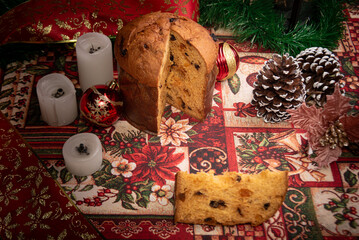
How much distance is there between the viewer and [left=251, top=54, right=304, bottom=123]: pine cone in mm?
2338

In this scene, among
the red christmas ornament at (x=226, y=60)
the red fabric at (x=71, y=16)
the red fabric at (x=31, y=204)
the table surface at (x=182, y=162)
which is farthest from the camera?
the red fabric at (x=71, y=16)

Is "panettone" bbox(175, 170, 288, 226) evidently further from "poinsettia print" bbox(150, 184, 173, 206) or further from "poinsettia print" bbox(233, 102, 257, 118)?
"poinsettia print" bbox(233, 102, 257, 118)

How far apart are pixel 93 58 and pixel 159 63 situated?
0.46m

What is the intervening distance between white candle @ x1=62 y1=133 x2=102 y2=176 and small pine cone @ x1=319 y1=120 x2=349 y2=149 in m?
1.23

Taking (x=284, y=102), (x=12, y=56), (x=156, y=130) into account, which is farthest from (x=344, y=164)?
(x=12, y=56)

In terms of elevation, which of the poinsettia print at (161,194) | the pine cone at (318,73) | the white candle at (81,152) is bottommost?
the poinsettia print at (161,194)

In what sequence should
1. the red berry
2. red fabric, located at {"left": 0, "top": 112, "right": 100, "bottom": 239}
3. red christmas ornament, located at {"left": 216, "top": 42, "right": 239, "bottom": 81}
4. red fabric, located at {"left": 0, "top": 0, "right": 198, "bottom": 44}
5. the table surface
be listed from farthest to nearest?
red fabric, located at {"left": 0, "top": 0, "right": 198, "bottom": 44} < red christmas ornament, located at {"left": 216, "top": 42, "right": 239, "bottom": 81} < the red berry < the table surface < red fabric, located at {"left": 0, "top": 112, "right": 100, "bottom": 239}

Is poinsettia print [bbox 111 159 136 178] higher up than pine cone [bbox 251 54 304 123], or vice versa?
pine cone [bbox 251 54 304 123]

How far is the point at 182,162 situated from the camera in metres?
2.34

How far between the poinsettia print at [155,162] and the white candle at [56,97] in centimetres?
43

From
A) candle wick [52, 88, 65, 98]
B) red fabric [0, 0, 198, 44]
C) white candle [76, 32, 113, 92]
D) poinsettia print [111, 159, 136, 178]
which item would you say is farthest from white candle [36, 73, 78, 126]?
red fabric [0, 0, 198, 44]

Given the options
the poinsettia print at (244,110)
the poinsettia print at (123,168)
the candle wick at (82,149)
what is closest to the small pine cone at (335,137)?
the poinsettia print at (244,110)

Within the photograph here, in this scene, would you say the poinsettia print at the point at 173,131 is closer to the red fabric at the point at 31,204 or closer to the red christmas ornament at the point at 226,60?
the red christmas ornament at the point at 226,60

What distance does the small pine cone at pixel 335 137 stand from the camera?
2248 millimetres
